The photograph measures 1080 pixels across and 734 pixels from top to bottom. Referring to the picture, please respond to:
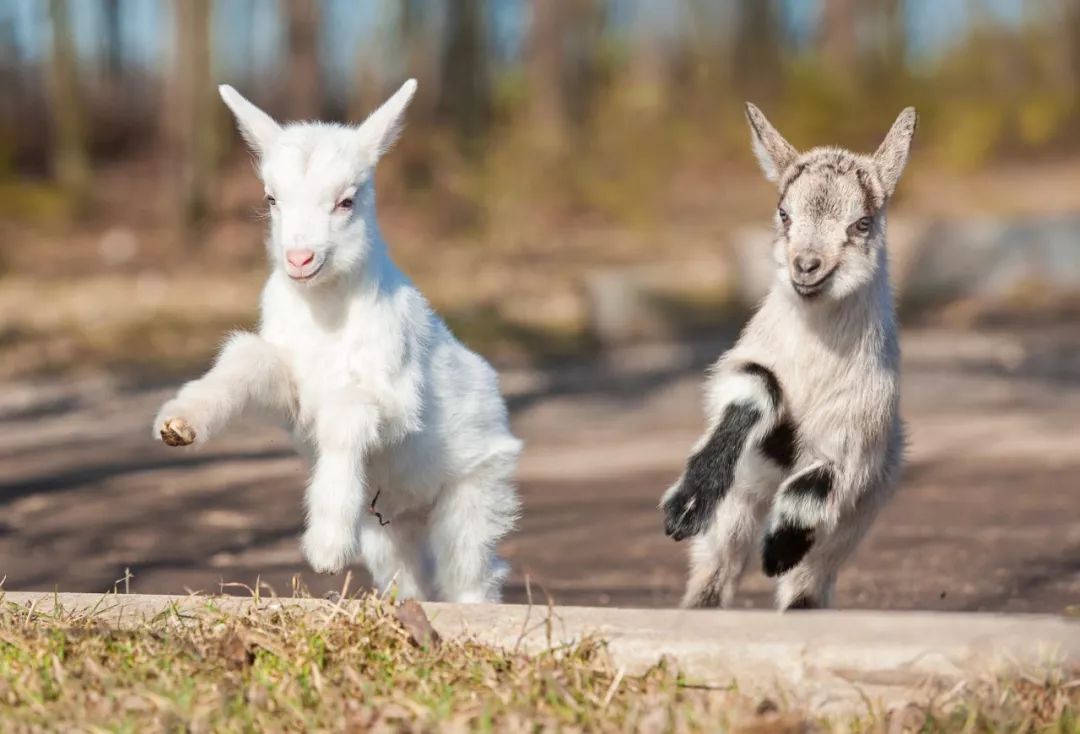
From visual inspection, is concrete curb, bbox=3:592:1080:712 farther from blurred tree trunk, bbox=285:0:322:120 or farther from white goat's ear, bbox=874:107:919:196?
blurred tree trunk, bbox=285:0:322:120

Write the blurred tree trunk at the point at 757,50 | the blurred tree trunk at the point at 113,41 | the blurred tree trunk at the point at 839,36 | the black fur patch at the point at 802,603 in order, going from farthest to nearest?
1. the blurred tree trunk at the point at 113,41
2. the blurred tree trunk at the point at 757,50
3. the blurred tree trunk at the point at 839,36
4. the black fur patch at the point at 802,603

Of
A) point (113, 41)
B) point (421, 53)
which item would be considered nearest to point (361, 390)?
point (421, 53)

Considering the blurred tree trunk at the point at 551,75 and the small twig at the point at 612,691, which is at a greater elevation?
the blurred tree trunk at the point at 551,75

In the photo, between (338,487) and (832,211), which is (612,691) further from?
(832,211)

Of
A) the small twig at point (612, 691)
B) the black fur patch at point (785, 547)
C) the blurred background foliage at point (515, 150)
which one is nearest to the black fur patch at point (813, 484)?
the black fur patch at point (785, 547)

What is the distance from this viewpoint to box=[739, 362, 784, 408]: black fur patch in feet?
17.2

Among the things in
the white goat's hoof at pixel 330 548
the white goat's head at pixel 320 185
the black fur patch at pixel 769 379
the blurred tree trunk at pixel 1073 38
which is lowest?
the white goat's hoof at pixel 330 548

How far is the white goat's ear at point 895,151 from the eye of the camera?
17.9ft

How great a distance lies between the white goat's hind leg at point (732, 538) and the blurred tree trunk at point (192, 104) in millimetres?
15456

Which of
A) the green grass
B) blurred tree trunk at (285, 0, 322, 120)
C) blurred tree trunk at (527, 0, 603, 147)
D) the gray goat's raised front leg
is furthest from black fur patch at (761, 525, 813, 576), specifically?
blurred tree trunk at (527, 0, 603, 147)

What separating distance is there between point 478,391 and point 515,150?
17.1 meters

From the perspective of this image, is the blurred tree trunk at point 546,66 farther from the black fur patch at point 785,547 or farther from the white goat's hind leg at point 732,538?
the black fur patch at point 785,547

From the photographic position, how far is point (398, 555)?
5746mm

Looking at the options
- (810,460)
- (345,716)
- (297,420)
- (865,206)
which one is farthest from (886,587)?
(345,716)
